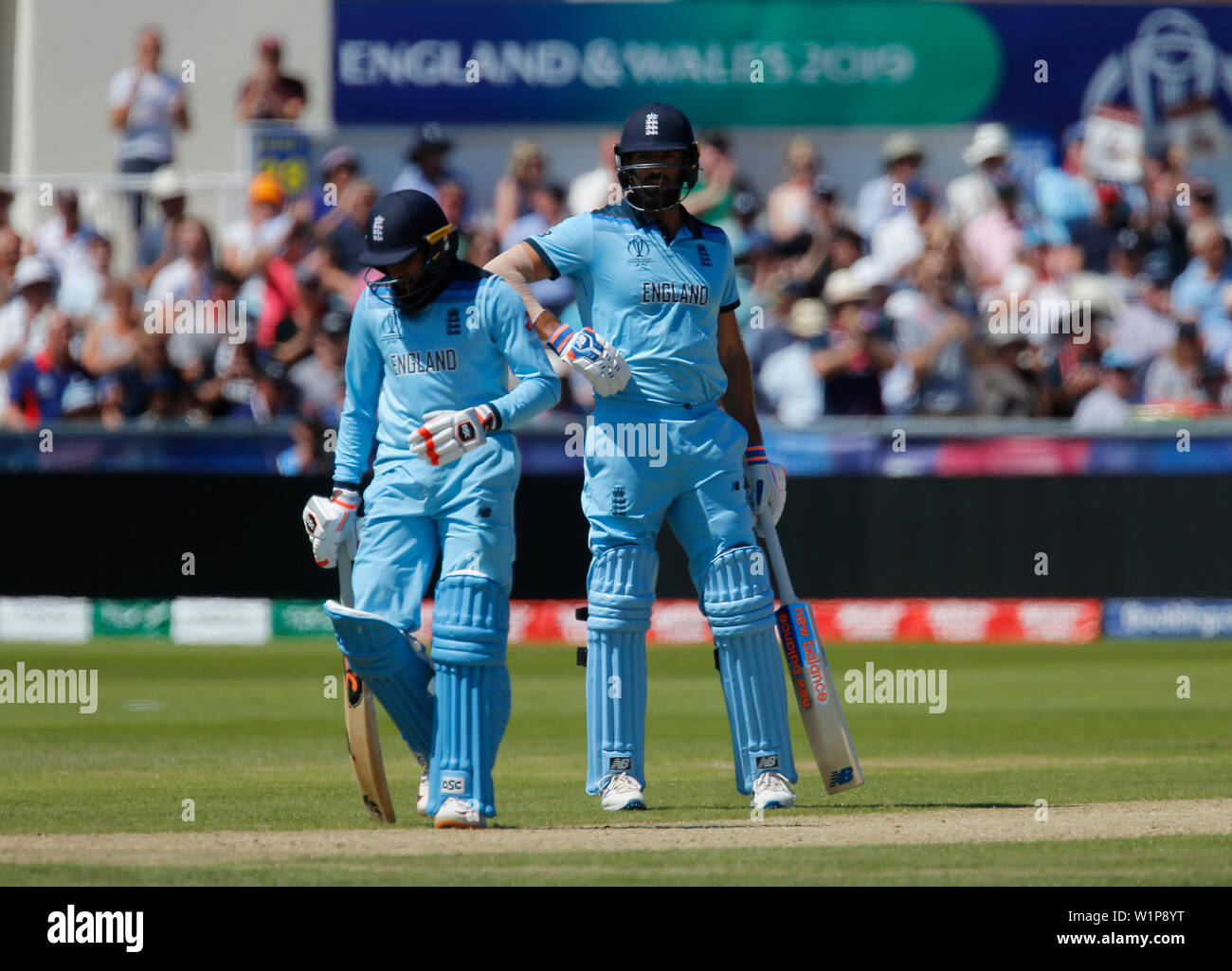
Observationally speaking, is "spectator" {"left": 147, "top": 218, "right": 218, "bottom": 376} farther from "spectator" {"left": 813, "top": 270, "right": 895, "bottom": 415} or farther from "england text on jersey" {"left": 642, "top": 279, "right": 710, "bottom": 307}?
"england text on jersey" {"left": 642, "top": 279, "right": 710, "bottom": 307}

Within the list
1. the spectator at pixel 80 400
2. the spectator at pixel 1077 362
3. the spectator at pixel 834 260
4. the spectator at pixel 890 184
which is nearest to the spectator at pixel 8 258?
the spectator at pixel 80 400

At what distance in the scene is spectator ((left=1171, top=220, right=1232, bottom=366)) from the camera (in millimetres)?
17812

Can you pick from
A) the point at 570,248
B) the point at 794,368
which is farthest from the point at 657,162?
the point at 794,368

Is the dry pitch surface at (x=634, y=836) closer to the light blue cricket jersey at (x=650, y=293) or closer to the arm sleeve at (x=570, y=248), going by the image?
the light blue cricket jersey at (x=650, y=293)

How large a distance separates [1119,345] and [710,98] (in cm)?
430

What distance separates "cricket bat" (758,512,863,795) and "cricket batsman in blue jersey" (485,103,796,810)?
0.50ft

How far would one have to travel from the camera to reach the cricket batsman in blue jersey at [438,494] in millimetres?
7512

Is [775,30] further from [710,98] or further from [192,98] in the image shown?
[192,98]

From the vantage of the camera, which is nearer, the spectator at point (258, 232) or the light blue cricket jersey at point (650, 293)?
the light blue cricket jersey at point (650, 293)

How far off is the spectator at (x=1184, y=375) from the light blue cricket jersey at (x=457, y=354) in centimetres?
1056

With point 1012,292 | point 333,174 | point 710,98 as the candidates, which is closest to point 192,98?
point 333,174

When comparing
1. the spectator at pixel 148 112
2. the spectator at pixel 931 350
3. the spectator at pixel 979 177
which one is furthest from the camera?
the spectator at pixel 148 112

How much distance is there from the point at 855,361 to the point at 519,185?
3.50 metres

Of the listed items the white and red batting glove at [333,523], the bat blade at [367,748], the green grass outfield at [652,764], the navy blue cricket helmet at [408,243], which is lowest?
the green grass outfield at [652,764]
